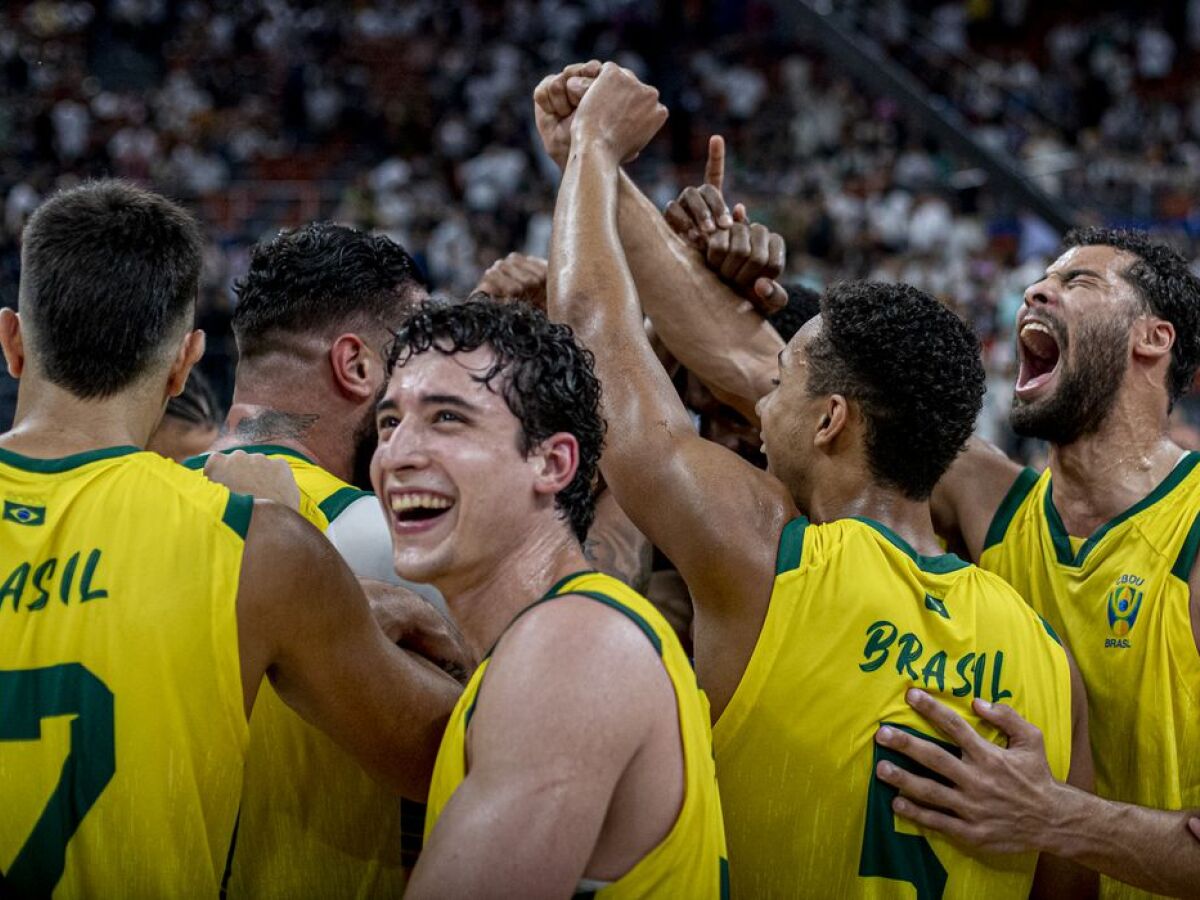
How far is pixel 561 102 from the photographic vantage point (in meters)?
4.27

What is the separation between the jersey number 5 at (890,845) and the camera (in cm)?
327

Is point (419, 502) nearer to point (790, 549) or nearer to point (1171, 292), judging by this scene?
point (790, 549)

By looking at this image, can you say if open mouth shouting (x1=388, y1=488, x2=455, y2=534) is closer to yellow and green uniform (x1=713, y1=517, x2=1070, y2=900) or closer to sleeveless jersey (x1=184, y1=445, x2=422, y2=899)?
sleeveless jersey (x1=184, y1=445, x2=422, y2=899)

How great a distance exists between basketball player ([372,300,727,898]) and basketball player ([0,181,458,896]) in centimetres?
28

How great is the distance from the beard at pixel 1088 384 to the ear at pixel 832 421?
96cm

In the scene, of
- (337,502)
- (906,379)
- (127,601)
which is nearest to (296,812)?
(337,502)

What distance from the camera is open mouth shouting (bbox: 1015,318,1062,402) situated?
425 centimetres

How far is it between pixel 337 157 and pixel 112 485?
21615 millimetres

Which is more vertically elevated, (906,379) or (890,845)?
(906,379)

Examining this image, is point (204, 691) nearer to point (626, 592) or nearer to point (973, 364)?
point (626, 592)

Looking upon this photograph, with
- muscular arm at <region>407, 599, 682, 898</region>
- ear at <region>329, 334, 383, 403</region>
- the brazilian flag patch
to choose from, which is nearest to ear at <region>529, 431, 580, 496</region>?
muscular arm at <region>407, 599, 682, 898</region>

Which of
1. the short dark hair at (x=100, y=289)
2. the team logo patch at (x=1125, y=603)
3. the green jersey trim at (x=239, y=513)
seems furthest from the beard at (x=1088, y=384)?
the short dark hair at (x=100, y=289)

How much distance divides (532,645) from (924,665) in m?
1.23

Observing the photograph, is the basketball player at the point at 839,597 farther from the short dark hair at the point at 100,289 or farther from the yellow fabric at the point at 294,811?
the short dark hair at the point at 100,289
